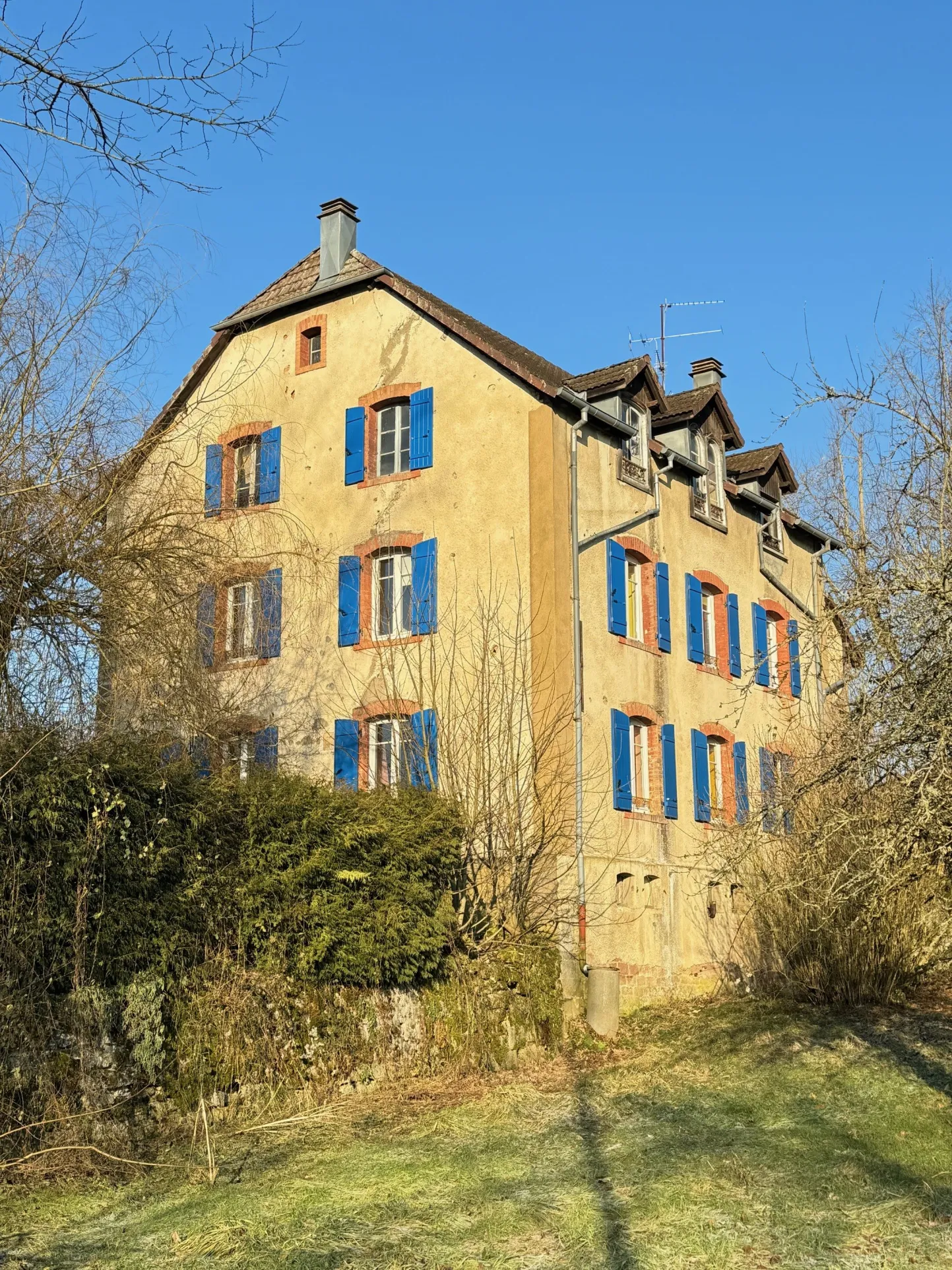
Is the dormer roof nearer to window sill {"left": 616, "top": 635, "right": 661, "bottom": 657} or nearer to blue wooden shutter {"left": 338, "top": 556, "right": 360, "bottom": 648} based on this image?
window sill {"left": 616, "top": 635, "right": 661, "bottom": 657}

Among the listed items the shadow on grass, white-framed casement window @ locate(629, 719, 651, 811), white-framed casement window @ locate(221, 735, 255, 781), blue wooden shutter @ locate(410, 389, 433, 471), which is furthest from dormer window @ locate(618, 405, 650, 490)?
the shadow on grass

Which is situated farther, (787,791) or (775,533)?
(775,533)

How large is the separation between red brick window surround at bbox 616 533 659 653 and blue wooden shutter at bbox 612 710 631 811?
4.42ft

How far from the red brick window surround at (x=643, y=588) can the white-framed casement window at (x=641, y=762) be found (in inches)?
42.4

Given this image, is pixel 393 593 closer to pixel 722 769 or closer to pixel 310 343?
pixel 310 343

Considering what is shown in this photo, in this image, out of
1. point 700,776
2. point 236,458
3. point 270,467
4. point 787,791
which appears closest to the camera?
point 787,791

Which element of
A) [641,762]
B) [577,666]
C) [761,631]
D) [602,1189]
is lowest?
[602,1189]

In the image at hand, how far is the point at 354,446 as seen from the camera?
61.5 ft

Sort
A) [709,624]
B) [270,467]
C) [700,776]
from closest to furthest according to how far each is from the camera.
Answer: [700,776] → [270,467] → [709,624]

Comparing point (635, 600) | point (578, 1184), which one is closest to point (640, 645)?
point (635, 600)

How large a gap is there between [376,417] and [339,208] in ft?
12.1

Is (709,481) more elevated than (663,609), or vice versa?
(709,481)

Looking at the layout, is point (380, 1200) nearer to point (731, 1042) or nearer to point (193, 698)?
point (193, 698)

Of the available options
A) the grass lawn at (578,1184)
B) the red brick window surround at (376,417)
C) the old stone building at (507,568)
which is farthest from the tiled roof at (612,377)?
the grass lawn at (578,1184)
